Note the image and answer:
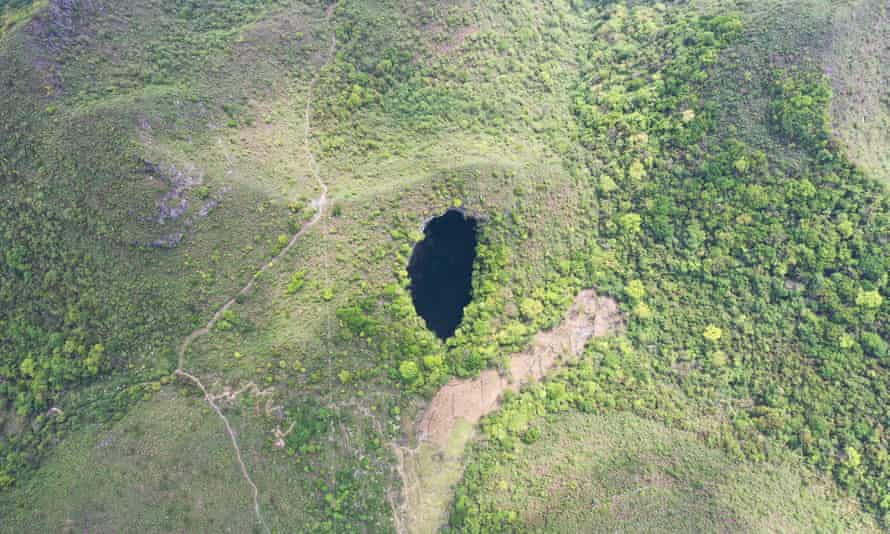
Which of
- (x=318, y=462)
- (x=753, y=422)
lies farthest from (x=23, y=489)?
(x=753, y=422)

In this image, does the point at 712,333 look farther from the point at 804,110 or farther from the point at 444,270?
the point at 444,270

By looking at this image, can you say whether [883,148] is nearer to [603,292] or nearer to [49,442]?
[603,292]

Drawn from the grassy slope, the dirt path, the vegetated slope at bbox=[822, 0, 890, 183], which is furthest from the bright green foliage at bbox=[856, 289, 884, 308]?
the dirt path

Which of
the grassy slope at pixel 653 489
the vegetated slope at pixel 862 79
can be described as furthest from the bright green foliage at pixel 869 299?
the grassy slope at pixel 653 489

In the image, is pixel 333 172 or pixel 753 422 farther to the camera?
pixel 333 172

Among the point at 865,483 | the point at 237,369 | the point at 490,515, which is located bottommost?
the point at 490,515

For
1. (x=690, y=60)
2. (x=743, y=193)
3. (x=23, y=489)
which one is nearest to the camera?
(x=23, y=489)

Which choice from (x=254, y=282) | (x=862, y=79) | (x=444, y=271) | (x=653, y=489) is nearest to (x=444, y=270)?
(x=444, y=271)
